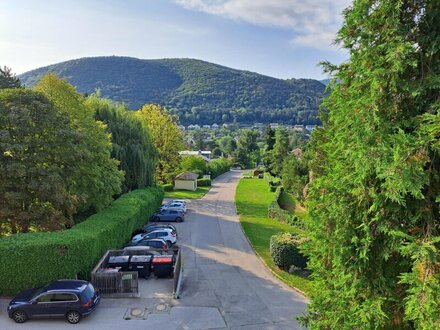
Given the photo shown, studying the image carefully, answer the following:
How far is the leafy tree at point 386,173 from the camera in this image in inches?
264

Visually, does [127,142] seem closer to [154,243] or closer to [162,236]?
[162,236]

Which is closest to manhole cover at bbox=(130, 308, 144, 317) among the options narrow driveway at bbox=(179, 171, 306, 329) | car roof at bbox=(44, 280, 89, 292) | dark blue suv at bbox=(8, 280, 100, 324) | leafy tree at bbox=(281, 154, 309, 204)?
dark blue suv at bbox=(8, 280, 100, 324)

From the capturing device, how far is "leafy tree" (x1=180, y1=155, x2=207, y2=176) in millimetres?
65000

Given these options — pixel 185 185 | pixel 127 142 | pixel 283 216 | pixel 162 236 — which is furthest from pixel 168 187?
pixel 162 236

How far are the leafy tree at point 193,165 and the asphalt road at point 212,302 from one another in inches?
1589

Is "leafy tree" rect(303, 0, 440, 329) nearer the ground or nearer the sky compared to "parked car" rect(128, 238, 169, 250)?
nearer the sky

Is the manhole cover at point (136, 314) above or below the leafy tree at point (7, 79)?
below

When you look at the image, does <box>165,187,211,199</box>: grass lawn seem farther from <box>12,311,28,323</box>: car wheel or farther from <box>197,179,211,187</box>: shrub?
<box>12,311,28,323</box>: car wheel

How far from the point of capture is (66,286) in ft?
48.2

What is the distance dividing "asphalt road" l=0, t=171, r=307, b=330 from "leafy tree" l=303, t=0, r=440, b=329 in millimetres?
7061

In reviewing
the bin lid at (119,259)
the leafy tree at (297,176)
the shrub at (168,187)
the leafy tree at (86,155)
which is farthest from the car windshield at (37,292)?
the shrub at (168,187)

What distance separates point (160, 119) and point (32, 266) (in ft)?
112

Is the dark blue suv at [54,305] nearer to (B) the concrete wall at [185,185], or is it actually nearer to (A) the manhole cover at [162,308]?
(A) the manhole cover at [162,308]

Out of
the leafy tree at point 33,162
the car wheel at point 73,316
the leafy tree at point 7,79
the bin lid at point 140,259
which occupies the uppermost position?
the leafy tree at point 7,79
